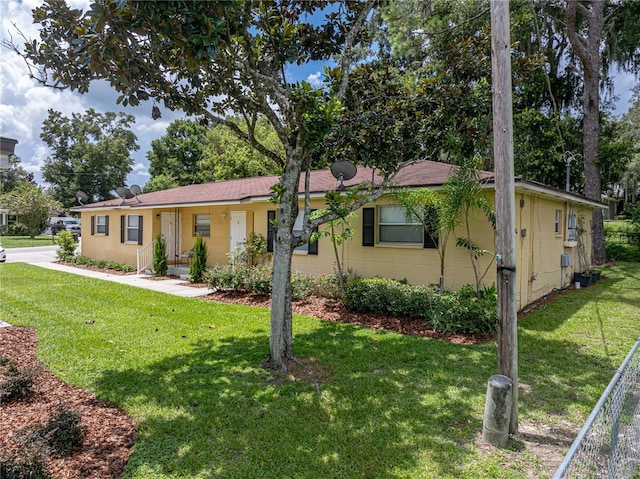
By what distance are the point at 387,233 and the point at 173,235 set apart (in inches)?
394

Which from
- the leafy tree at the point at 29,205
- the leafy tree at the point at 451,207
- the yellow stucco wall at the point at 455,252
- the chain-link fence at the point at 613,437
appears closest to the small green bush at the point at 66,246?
the yellow stucco wall at the point at 455,252

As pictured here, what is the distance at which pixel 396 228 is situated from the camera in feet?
31.8

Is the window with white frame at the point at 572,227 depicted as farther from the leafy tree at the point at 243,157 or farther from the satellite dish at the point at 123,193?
the leafy tree at the point at 243,157

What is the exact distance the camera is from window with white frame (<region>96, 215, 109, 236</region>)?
706 inches

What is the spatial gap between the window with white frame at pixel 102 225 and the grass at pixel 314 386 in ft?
33.3

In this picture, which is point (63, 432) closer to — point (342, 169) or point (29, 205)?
point (342, 169)

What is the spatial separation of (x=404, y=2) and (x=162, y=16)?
934 centimetres

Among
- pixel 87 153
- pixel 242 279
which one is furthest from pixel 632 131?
pixel 87 153

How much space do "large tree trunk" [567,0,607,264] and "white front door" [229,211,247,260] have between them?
1502cm

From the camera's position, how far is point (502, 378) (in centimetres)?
349

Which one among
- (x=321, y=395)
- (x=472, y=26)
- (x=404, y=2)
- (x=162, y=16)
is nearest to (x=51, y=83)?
(x=162, y=16)

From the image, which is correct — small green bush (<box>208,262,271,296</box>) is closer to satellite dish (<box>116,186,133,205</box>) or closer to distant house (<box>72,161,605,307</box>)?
distant house (<box>72,161,605,307</box>)

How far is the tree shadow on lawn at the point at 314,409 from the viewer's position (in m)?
3.13

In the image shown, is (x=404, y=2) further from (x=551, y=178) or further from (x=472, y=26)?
(x=551, y=178)
